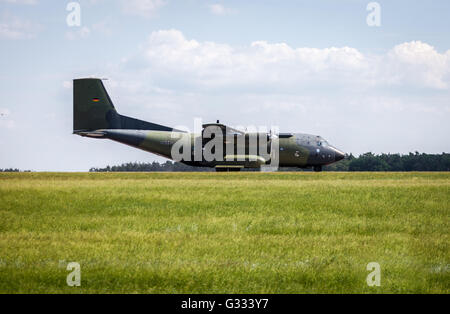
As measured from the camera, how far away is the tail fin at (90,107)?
146ft

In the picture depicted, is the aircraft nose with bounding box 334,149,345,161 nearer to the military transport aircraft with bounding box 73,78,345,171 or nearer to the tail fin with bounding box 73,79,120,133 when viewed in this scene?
the military transport aircraft with bounding box 73,78,345,171

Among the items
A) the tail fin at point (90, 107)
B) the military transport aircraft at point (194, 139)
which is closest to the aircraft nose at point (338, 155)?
the military transport aircraft at point (194, 139)

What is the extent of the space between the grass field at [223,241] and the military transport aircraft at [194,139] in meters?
21.5

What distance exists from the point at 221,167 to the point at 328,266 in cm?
3547

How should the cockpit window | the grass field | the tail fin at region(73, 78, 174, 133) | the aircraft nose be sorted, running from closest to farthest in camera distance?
the grass field, the tail fin at region(73, 78, 174, 133), the cockpit window, the aircraft nose

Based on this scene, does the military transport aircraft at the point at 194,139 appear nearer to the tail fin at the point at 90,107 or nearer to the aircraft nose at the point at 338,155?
the tail fin at the point at 90,107

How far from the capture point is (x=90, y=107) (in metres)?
44.5

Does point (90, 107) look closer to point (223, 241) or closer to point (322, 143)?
point (322, 143)

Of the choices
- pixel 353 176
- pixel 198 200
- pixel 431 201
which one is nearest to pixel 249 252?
pixel 198 200

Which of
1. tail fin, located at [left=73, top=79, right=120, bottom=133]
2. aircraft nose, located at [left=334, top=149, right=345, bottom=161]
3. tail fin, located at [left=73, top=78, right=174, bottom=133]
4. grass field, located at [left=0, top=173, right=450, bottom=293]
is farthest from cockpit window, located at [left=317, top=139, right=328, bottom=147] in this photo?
grass field, located at [left=0, top=173, right=450, bottom=293]

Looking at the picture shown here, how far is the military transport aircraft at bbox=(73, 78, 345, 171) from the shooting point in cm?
4441

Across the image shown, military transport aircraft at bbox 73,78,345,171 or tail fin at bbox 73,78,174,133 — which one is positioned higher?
tail fin at bbox 73,78,174,133

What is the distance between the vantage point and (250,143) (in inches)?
1783
